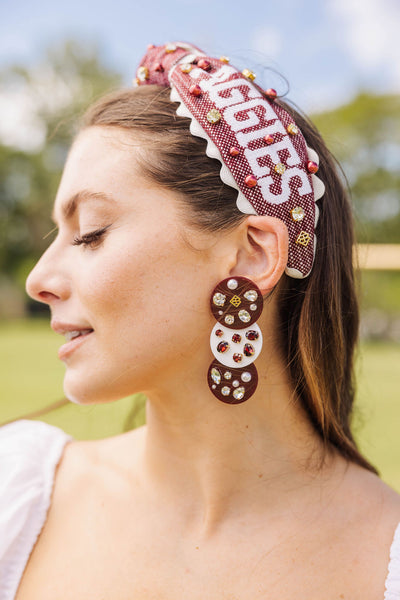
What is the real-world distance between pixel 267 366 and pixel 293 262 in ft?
0.90

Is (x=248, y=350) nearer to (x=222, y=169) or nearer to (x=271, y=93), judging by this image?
(x=222, y=169)

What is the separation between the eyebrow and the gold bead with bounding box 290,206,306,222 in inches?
16.6

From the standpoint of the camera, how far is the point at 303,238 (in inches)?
57.6

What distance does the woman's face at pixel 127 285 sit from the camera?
4.52 ft

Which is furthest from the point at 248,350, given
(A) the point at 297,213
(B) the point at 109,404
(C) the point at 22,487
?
(B) the point at 109,404

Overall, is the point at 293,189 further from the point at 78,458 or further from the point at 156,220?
the point at 78,458

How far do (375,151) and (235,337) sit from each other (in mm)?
29966

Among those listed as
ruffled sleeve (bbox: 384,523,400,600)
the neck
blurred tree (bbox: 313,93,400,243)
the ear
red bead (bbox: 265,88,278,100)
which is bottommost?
blurred tree (bbox: 313,93,400,243)

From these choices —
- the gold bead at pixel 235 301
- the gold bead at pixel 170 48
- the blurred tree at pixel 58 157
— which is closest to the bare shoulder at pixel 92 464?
the gold bead at pixel 235 301

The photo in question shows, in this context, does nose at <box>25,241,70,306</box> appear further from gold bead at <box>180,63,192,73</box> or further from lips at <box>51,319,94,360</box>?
gold bead at <box>180,63,192,73</box>

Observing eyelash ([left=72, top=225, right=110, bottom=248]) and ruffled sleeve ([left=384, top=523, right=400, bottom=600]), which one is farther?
eyelash ([left=72, top=225, right=110, bottom=248])

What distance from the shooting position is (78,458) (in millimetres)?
1814

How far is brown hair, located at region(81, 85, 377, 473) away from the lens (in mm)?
1437

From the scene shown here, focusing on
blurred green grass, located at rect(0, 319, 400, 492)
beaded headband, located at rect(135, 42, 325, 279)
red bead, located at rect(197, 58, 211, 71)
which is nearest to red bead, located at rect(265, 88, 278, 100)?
beaded headband, located at rect(135, 42, 325, 279)
